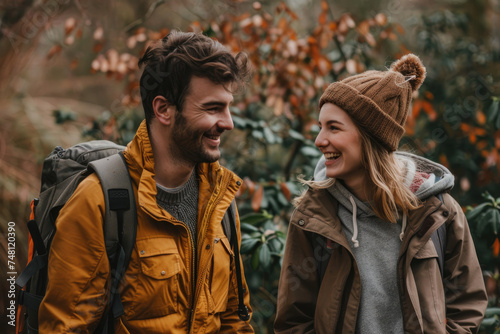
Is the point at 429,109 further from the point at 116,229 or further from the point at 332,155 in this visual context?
the point at 116,229

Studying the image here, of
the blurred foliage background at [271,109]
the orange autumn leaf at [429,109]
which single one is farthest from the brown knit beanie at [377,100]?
the orange autumn leaf at [429,109]

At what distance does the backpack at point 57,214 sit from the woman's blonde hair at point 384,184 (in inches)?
34.7

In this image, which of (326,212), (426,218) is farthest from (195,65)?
(426,218)

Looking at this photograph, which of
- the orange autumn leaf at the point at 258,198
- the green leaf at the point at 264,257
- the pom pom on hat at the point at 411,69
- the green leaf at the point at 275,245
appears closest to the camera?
the pom pom on hat at the point at 411,69

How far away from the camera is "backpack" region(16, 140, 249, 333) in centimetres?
188

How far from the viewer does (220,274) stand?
2.15 meters

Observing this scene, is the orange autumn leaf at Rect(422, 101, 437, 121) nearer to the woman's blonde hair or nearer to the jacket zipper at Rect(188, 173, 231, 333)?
the woman's blonde hair

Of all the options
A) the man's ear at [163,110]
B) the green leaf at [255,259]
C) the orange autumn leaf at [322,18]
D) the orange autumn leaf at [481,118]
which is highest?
the orange autumn leaf at [322,18]

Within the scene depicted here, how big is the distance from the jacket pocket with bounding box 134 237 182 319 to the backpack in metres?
0.07

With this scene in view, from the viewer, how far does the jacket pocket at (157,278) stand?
6.27 ft

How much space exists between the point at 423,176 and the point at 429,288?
52 cm

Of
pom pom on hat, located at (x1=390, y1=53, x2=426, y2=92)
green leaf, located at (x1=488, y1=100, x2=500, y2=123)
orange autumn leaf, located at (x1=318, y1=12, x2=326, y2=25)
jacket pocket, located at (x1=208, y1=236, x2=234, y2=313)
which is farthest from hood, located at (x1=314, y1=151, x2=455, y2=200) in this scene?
orange autumn leaf, located at (x1=318, y1=12, x2=326, y2=25)

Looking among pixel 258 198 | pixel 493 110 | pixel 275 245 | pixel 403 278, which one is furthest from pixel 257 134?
pixel 403 278

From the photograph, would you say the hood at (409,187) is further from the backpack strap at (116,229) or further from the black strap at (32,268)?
the black strap at (32,268)
